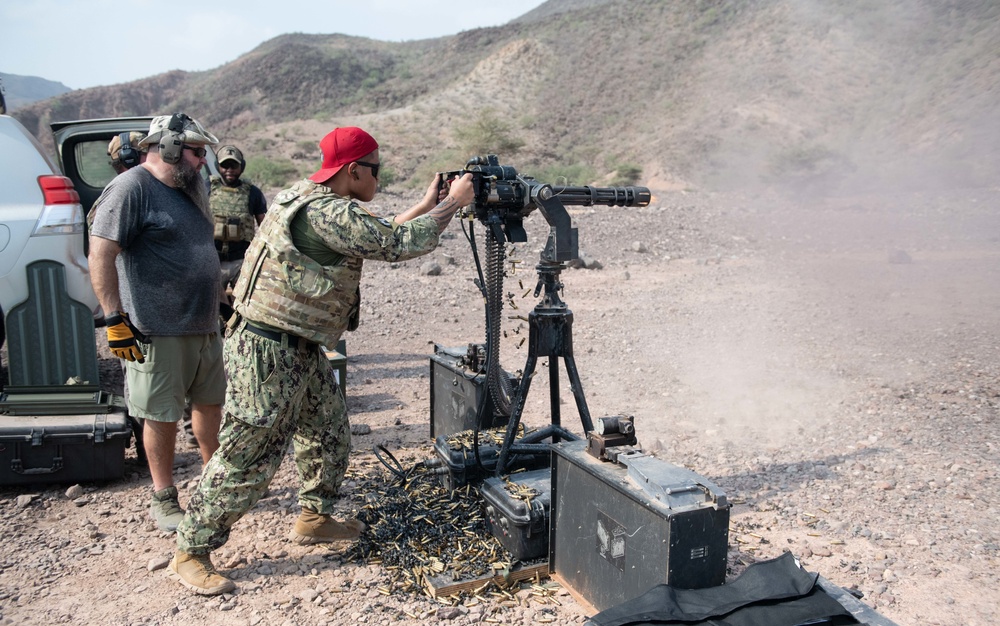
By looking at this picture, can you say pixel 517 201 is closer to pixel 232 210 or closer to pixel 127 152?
pixel 127 152

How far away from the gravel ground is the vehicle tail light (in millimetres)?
1611

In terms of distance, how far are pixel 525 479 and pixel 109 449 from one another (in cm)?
253

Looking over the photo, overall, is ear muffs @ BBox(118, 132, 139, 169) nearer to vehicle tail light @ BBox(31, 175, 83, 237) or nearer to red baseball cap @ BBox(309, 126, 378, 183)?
vehicle tail light @ BBox(31, 175, 83, 237)

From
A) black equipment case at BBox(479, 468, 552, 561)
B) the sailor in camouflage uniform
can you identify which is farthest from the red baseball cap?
black equipment case at BBox(479, 468, 552, 561)

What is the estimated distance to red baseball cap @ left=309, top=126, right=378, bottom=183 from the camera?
3.07 m

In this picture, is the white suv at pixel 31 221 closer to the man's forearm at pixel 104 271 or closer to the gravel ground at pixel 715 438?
the gravel ground at pixel 715 438

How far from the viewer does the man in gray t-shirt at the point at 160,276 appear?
3510mm

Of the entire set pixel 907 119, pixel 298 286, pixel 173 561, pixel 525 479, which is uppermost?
pixel 907 119

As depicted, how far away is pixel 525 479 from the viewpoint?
356cm

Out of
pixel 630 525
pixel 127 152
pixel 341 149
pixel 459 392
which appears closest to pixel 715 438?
pixel 459 392

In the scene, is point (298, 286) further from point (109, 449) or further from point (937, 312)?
point (937, 312)

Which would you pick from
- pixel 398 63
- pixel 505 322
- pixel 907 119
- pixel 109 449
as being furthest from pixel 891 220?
pixel 398 63

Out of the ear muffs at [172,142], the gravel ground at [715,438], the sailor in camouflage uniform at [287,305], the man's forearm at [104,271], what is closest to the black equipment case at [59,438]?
the gravel ground at [715,438]

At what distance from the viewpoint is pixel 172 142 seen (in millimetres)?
3605
